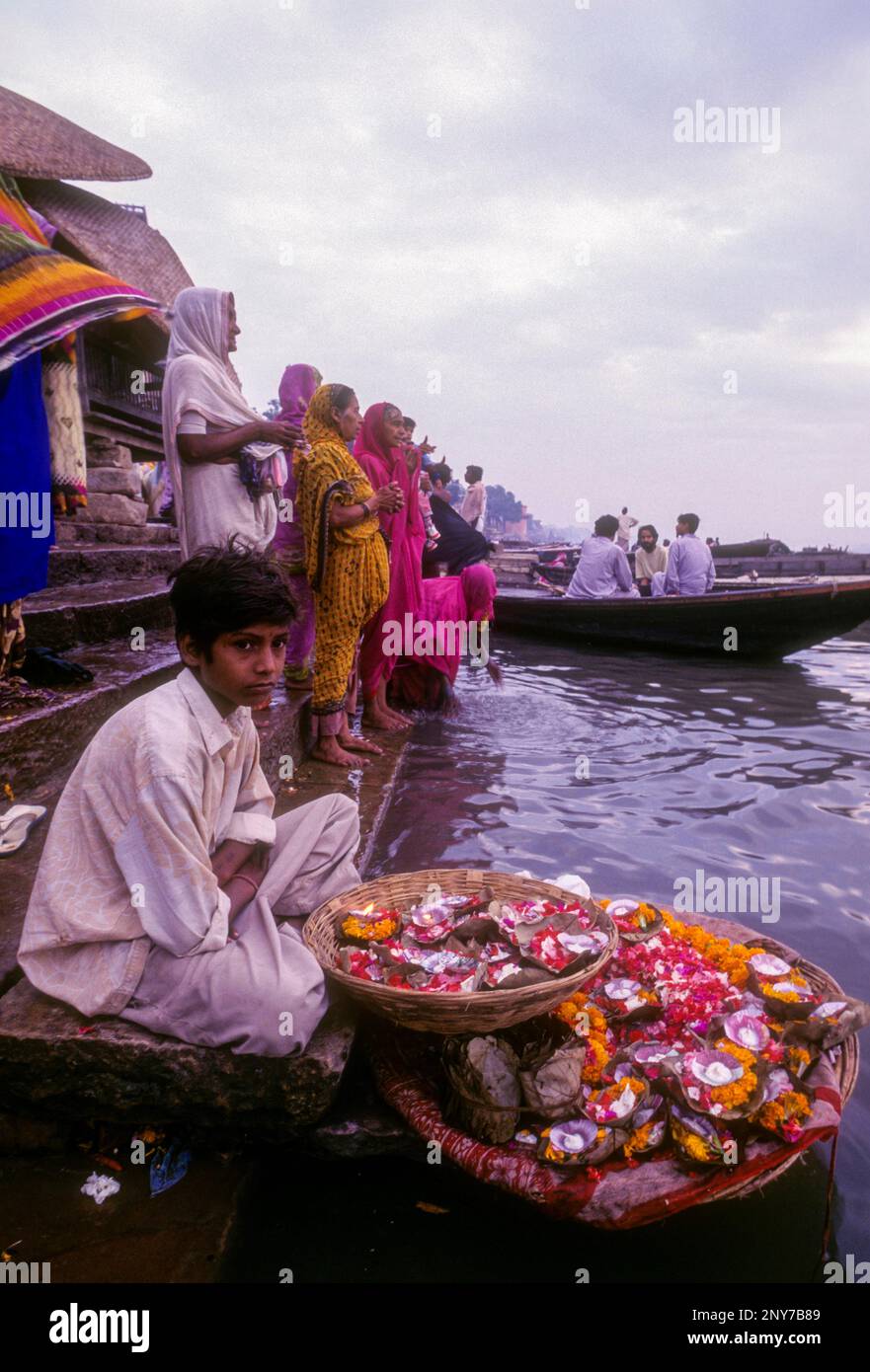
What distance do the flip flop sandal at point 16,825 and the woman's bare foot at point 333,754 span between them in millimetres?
1622

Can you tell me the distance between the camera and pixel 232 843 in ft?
6.91

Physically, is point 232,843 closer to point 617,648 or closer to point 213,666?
point 213,666

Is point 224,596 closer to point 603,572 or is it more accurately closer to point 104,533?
point 104,533

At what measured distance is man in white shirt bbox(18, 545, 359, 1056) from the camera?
5.72ft

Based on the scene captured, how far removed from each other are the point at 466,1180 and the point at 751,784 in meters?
3.51

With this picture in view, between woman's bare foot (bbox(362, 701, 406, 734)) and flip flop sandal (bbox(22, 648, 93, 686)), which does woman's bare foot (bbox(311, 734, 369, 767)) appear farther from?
flip flop sandal (bbox(22, 648, 93, 686))

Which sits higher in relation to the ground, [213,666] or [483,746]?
[213,666]

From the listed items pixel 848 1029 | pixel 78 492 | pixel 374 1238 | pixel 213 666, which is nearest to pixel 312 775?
pixel 78 492

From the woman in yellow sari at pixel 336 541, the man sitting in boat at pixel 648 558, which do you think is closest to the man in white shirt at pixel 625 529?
the man sitting in boat at pixel 648 558

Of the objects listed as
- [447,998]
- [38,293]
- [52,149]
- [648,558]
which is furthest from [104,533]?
[648,558]

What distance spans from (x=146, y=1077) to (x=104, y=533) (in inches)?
304

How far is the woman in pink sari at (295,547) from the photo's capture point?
484cm

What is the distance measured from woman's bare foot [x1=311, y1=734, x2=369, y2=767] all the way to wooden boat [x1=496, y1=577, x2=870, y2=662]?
22.5ft

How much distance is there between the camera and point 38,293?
2.90m
